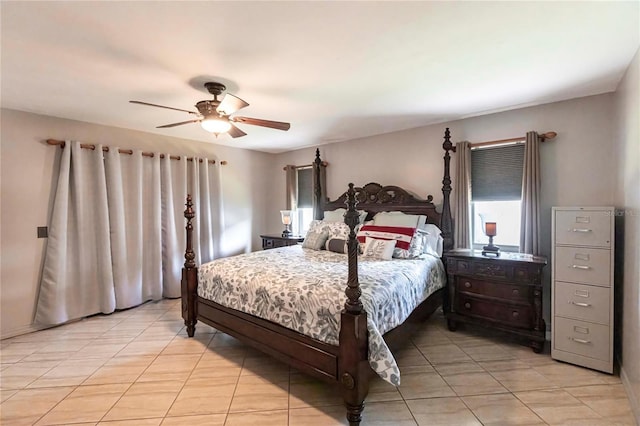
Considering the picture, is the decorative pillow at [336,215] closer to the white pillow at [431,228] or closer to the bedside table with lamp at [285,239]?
the bedside table with lamp at [285,239]

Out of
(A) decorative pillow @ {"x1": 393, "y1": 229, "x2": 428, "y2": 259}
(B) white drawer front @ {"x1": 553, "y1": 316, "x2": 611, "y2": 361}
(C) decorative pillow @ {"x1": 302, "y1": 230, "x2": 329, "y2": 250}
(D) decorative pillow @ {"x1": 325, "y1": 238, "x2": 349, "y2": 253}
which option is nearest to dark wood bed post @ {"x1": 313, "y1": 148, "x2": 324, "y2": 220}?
(C) decorative pillow @ {"x1": 302, "y1": 230, "x2": 329, "y2": 250}

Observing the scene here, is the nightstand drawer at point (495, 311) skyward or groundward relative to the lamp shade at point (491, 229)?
groundward

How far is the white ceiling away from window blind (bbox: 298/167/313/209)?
2121 millimetres

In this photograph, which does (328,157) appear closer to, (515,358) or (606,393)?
(515,358)

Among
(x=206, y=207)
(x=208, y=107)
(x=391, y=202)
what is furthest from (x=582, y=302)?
(x=206, y=207)

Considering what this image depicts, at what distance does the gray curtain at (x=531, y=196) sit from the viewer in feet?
9.78

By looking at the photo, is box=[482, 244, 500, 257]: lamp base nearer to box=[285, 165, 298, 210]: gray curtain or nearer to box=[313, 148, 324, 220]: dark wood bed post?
box=[313, 148, 324, 220]: dark wood bed post

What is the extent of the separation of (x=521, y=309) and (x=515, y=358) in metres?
0.45

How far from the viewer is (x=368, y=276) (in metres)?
2.40

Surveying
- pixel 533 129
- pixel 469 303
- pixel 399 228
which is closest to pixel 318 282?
pixel 399 228

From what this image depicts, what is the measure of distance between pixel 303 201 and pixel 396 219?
6.86 feet

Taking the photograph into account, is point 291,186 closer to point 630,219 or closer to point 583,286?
point 583,286

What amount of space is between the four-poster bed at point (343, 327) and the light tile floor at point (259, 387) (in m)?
0.24

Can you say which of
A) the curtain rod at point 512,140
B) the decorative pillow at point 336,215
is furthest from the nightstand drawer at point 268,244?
the curtain rod at point 512,140
